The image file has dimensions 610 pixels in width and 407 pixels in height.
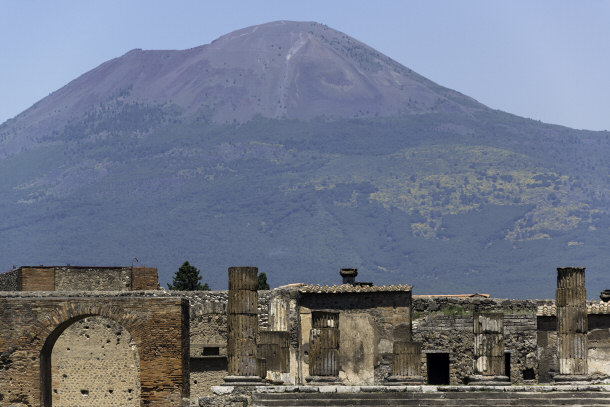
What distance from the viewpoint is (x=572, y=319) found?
1692 inches

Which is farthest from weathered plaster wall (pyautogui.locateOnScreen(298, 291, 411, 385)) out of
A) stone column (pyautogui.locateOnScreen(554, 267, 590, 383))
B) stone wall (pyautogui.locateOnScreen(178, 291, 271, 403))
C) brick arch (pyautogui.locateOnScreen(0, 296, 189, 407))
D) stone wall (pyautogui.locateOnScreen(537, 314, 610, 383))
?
brick arch (pyautogui.locateOnScreen(0, 296, 189, 407))

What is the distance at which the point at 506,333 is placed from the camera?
5041 centimetres

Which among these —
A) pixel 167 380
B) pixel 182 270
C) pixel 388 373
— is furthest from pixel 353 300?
pixel 182 270

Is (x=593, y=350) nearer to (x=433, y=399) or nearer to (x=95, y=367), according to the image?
(x=433, y=399)

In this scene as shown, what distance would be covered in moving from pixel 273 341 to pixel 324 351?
400cm

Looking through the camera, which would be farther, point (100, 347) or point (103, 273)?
point (103, 273)

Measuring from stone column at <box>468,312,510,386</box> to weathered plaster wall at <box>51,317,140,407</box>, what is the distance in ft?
44.9

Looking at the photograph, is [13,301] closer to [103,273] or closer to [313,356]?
[313,356]

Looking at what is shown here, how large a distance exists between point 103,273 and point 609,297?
63.8 feet

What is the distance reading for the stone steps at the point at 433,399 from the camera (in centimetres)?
3644

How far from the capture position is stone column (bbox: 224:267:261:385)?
132 ft

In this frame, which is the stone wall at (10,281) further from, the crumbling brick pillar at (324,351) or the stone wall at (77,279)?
the crumbling brick pillar at (324,351)

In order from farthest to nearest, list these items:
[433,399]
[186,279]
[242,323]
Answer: [186,279] < [242,323] < [433,399]

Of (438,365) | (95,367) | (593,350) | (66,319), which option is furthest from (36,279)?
(593,350)
